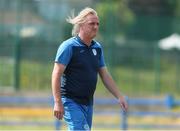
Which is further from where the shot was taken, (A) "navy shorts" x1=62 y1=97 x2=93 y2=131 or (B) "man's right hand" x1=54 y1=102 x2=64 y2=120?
(A) "navy shorts" x1=62 y1=97 x2=93 y2=131

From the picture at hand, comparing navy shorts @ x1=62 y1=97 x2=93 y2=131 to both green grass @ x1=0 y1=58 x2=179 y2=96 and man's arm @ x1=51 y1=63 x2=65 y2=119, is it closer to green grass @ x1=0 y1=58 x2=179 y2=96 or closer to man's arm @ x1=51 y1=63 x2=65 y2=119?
man's arm @ x1=51 y1=63 x2=65 y2=119

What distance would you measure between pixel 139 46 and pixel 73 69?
1919 cm

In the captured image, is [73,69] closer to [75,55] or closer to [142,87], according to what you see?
[75,55]

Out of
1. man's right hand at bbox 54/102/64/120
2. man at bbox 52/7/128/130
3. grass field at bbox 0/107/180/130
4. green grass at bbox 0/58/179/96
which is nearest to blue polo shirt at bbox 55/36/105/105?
man at bbox 52/7/128/130

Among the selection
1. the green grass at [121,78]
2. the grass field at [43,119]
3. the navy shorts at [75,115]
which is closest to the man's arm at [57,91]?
the navy shorts at [75,115]

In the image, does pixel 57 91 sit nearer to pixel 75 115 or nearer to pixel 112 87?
pixel 75 115

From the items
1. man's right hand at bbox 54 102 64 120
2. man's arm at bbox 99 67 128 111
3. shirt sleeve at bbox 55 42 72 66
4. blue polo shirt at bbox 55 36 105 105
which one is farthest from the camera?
man's arm at bbox 99 67 128 111

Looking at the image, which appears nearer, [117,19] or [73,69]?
[73,69]

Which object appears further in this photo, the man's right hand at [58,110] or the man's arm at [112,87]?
the man's arm at [112,87]

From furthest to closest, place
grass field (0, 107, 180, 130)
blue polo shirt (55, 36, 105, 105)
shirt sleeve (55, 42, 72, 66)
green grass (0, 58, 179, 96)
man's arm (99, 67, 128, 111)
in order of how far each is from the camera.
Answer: green grass (0, 58, 179, 96) → grass field (0, 107, 180, 130) → man's arm (99, 67, 128, 111) → blue polo shirt (55, 36, 105, 105) → shirt sleeve (55, 42, 72, 66)

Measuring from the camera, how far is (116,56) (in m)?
26.8

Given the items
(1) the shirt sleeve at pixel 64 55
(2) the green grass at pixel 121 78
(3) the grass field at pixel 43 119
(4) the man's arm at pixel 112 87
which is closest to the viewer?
(1) the shirt sleeve at pixel 64 55

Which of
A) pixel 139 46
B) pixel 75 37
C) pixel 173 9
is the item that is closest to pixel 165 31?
pixel 139 46

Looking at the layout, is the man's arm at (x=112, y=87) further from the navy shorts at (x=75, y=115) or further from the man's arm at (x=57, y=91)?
the man's arm at (x=57, y=91)
